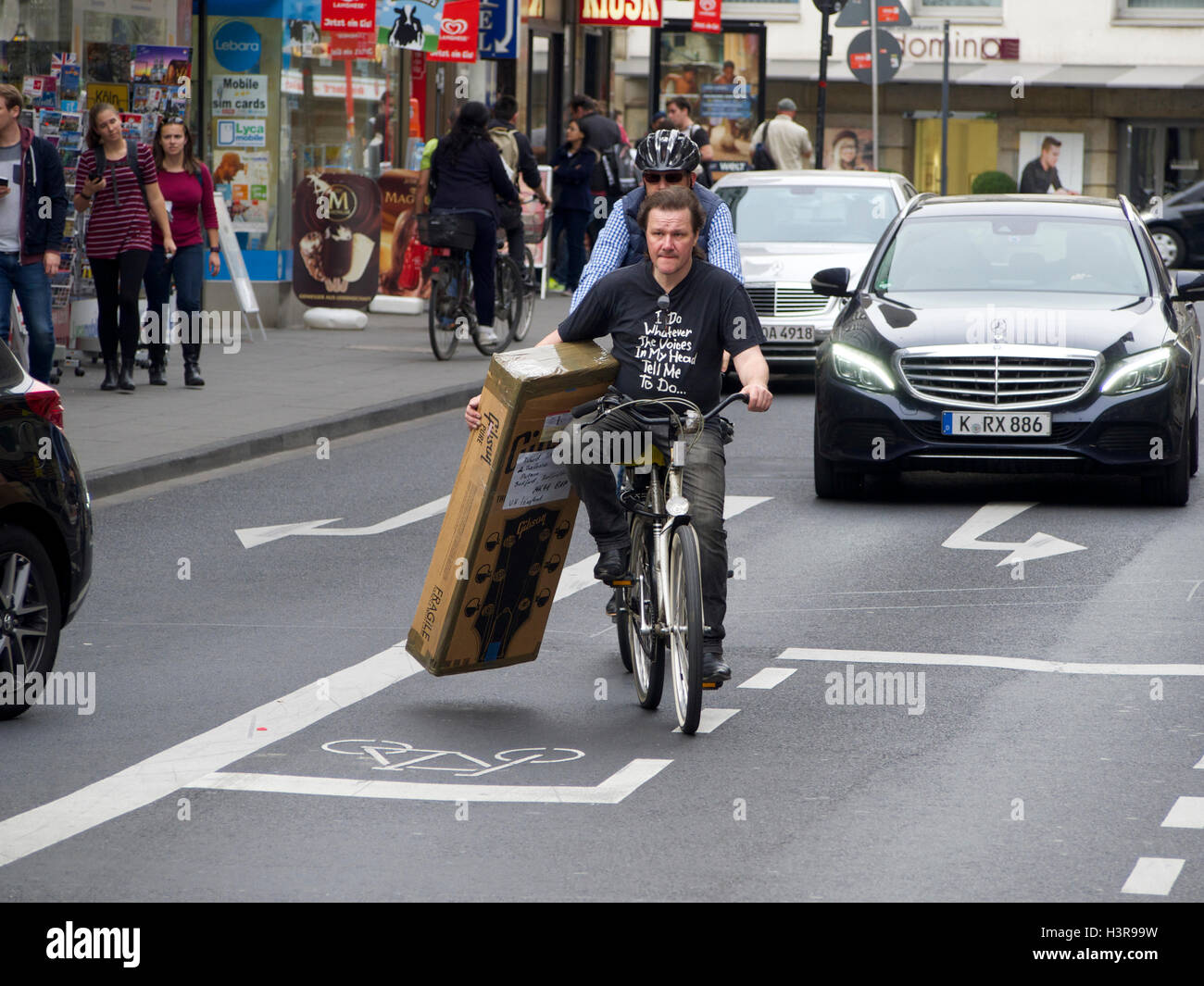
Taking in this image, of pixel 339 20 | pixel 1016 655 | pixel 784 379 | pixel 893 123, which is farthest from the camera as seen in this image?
pixel 893 123

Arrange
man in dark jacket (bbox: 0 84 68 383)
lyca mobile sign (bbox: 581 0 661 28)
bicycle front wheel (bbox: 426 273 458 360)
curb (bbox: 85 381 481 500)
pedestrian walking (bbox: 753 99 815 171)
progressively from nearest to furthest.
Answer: curb (bbox: 85 381 481 500)
man in dark jacket (bbox: 0 84 68 383)
bicycle front wheel (bbox: 426 273 458 360)
pedestrian walking (bbox: 753 99 815 171)
lyca mobile sign (bbox: 581 0 661 28)

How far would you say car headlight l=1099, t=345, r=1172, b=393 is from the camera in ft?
36.9

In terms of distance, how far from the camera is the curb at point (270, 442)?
467 inches

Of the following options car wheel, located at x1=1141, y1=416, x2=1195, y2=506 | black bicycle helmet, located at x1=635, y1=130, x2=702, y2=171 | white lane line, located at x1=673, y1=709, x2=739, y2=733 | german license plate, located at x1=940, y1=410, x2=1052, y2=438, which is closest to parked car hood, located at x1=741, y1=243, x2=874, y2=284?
car wheel, located at x1=1141, y1=416, x2=1195, y2=506

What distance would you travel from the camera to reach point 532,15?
28312mm

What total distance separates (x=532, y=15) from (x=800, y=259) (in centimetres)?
1214

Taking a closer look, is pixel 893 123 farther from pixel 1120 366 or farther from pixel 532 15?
pixel 1120 366

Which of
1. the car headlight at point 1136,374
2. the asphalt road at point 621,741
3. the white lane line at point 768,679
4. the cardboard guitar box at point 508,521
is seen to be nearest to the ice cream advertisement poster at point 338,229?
the asphalt road at point 621,741

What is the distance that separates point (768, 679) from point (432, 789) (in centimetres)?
185

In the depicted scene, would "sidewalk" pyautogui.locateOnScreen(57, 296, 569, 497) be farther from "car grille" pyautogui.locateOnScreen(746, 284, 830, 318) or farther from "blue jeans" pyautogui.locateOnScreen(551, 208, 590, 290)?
"blue jeans" pyautogui.locateOnScreen(551, 208, 590, 290)

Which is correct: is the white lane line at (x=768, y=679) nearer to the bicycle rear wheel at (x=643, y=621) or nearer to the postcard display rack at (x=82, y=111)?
the bicycle rear wheel at (x=643, y=621)

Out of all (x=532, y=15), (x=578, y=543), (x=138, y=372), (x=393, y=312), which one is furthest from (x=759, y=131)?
(x=578, y=543)

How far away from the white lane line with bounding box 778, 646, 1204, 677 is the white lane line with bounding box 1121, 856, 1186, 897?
2.30 metres

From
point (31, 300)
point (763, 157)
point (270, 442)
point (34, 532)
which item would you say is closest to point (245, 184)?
point (31, 300)
